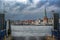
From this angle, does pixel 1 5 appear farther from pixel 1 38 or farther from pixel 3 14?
pixel 1 38

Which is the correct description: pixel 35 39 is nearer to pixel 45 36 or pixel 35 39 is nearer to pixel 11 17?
pixel 45 36

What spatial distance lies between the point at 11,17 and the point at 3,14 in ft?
0.42

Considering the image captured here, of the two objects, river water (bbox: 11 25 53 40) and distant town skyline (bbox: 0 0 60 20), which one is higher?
distant town skyline (bbox: 0 0 60 20)

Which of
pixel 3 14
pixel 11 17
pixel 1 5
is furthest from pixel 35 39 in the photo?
pixel 1 5

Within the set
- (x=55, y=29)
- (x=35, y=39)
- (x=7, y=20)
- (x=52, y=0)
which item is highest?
(x=52, y=0)

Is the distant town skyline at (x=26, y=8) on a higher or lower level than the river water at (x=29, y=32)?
higher

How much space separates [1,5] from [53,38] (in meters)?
0.92

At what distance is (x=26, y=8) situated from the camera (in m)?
1.59

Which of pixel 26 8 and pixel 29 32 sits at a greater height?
pixel 26 8

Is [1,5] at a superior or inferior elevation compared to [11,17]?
superior

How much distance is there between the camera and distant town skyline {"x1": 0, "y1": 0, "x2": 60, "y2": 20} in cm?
158

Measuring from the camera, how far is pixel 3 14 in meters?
1.59

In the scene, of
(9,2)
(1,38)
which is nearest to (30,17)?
(9,2)

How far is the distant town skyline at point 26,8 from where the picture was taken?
1.58 m
